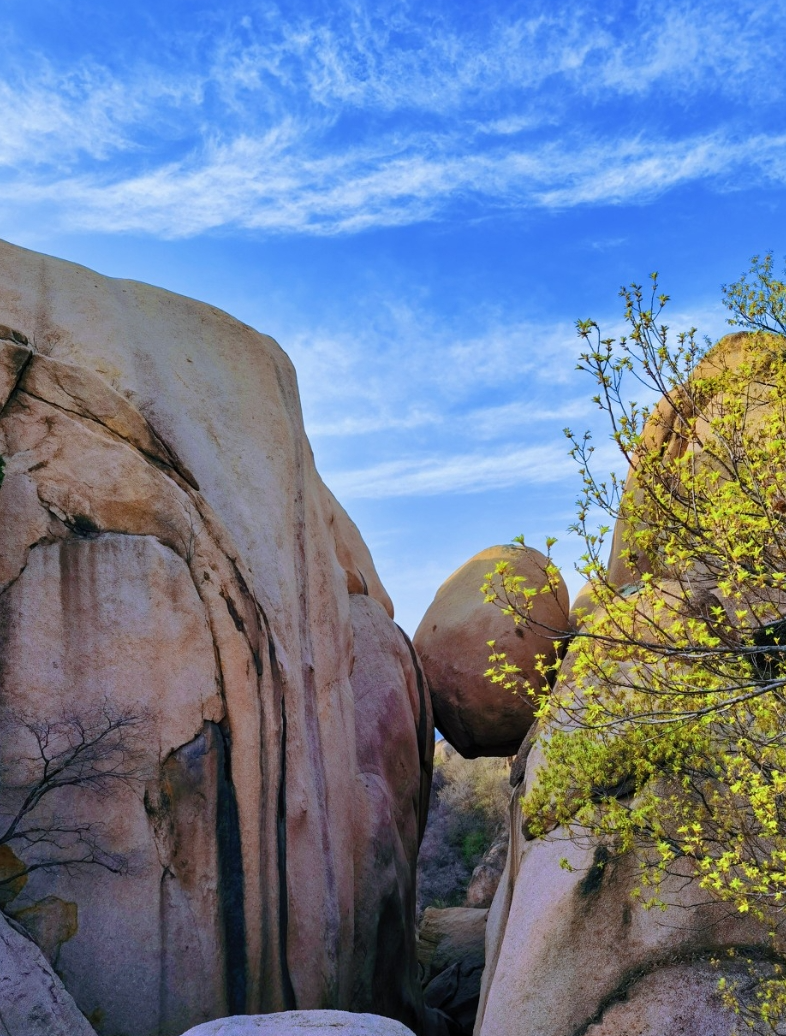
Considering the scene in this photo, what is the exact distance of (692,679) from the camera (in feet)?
21.3

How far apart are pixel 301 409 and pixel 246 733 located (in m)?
4.01

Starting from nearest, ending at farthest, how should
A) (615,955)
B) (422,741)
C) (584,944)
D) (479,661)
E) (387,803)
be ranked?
(615,955)
(584,944)
(387,803)
(422,741)
(479,661)

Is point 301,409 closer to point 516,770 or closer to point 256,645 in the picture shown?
point 256,645

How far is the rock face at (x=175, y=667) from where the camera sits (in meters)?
7.85

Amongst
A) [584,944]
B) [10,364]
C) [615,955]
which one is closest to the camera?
[615,955]

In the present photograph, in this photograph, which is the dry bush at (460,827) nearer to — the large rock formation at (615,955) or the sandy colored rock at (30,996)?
the large rock formation at (615,955)

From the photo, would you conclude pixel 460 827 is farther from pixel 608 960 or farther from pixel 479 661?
pixel 608 960

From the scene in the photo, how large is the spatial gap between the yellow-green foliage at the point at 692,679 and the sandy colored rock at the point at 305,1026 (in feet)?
6.02

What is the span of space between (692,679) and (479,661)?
9294 millimetres

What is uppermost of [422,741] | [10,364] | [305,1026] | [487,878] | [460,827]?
[10,364]

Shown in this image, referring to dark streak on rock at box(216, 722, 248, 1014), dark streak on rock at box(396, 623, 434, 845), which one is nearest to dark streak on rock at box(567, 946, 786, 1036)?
dark streak on rock at box(216, 722, 248, 1014)

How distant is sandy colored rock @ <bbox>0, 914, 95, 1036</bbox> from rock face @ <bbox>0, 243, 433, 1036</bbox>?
2.48 ft

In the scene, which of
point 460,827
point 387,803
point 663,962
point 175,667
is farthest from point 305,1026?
point 460,827

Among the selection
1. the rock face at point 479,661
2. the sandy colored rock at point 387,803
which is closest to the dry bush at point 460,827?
the rock face at point 479,661
